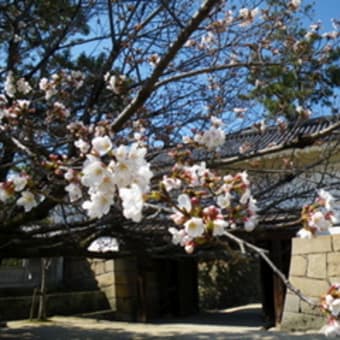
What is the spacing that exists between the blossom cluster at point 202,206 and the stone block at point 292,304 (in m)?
4.72

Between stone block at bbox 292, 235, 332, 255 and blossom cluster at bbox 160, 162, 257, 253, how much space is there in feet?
14.8

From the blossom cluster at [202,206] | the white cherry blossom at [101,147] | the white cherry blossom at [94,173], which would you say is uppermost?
the white cherry blossom at [101,147]

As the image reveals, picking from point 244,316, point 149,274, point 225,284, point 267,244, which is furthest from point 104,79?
point 225,284

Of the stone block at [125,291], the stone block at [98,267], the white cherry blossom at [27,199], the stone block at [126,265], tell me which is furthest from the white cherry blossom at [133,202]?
the stone block at [98,267]

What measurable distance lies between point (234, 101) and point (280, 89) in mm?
1270

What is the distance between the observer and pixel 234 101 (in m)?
4.34

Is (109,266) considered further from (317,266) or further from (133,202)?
(133,202)

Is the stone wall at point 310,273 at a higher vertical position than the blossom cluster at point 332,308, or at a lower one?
lower

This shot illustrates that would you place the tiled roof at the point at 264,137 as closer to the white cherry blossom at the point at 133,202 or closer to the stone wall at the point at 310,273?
the stone wall at the point at 310,273

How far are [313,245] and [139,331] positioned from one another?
261cm

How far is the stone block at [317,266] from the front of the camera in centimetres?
591

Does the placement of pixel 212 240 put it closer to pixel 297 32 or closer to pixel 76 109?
pixel 76 109

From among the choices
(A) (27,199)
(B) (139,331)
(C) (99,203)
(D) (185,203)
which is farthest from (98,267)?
Result: (D) (185,203)

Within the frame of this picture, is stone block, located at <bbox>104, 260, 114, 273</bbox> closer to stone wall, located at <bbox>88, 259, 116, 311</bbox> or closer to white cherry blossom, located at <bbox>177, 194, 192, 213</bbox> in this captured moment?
stone wall, located at <bbox>88, 259, 116, 311</bbox>
